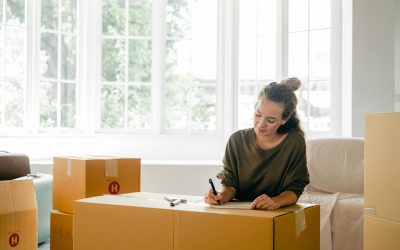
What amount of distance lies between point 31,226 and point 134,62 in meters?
2.20

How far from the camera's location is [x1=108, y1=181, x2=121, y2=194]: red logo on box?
8.39 feet

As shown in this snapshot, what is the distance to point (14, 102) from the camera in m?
3.89

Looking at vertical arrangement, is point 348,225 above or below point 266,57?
below

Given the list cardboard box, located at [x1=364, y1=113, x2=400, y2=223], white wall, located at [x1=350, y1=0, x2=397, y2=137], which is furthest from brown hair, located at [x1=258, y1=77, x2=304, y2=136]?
white wall, located at [x1=350, y1=0, x2=397, y2=137]

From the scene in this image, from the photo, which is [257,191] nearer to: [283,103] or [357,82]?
[283,103]

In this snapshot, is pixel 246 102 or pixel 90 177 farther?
pixel 246 102

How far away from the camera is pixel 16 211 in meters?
2.22

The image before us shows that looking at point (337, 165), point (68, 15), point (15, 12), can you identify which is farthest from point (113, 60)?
point (337, 165)

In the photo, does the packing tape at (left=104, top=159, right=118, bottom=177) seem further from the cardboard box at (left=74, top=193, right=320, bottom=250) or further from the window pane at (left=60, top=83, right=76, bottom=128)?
the window pane at (left=60, top=83, right=76, bottom=128)

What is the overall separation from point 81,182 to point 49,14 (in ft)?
6.74

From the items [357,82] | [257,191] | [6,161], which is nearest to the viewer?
[257,191]

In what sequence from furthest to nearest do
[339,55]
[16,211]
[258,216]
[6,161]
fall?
[339,55] → [6,161] → [16,211] → [258,216]

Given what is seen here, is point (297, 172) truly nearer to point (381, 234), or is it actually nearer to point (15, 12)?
point (381, 234)

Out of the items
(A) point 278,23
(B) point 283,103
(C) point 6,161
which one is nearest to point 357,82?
(A) point 278,23
